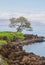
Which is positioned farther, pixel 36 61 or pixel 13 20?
pixel 13 20

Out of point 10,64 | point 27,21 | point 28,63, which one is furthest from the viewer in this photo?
point 27,21

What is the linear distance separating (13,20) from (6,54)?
6856 cm

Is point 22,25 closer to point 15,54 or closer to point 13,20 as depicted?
point 13,20

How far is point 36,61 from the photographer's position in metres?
41.5

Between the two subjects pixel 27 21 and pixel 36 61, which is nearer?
pixel 36 61

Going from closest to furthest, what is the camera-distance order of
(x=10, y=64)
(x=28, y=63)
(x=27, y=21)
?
1. (x=10, y=64)
2. (x=28, y=63)
3. (x=27, y=21)

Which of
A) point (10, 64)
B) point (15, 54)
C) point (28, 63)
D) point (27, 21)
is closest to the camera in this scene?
point (10, 64)

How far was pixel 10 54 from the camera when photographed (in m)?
46.8

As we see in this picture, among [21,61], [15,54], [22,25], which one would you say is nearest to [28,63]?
[21,61]

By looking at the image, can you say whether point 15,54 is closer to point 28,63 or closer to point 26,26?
point 28,63

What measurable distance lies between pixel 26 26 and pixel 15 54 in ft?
208

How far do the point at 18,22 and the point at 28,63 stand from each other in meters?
72.0

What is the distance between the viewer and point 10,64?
1459 inches

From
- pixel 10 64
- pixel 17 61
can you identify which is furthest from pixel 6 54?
pixel 10 64
